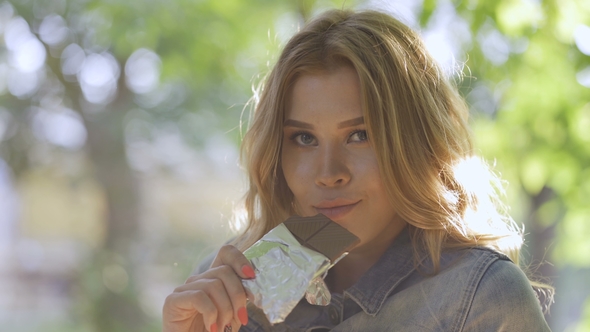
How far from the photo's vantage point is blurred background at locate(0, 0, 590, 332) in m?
2.68

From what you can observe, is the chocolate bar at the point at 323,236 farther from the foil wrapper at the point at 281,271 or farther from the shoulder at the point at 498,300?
the shoulder at the point at 498,300

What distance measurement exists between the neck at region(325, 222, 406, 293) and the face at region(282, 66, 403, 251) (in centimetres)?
10

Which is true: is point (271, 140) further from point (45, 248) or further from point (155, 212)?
point (45, 248)

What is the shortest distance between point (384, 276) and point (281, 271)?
0.41m

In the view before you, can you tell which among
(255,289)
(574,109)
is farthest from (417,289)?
(574,109)

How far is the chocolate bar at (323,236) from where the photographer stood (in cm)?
121

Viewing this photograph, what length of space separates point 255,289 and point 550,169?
1993 mm

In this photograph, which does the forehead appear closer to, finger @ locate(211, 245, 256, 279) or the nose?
the nose

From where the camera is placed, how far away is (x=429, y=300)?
1372 millimetres

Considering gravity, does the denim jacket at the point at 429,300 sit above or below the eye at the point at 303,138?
below

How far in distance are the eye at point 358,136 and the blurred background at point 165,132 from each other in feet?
1.73

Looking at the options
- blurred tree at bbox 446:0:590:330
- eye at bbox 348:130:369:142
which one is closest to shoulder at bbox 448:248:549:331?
eye at bbox 348:130:369:142

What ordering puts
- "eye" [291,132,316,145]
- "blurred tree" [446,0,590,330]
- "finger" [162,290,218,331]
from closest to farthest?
1. "finger" [162,290,218,331]
2. "eye" [291,132,316,145]
3. "blurred tree" [446,0,590,330]

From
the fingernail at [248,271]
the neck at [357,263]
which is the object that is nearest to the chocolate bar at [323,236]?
the fingernail at [248,271]
